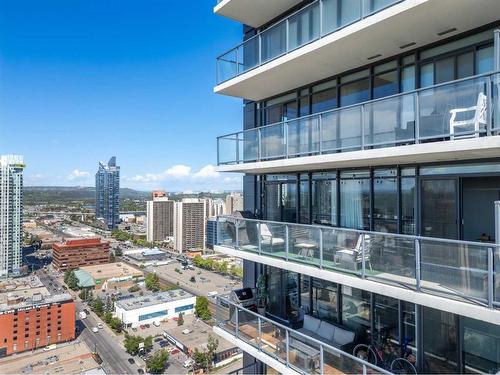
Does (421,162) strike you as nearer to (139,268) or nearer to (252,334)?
(252,334)

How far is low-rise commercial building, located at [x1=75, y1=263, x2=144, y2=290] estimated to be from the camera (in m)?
76.6

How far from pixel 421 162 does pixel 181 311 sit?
191ft

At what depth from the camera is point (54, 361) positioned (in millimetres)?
40188

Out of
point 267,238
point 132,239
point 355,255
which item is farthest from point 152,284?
point 355,255

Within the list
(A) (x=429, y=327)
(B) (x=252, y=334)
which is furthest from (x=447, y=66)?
(B) (x=252, y=334)

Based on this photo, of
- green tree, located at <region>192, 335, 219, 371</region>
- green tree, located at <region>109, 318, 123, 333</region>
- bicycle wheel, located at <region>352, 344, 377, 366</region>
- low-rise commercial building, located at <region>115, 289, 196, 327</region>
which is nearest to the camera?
bicycle wheel, located at <region>352, 344, 377, 366</region>

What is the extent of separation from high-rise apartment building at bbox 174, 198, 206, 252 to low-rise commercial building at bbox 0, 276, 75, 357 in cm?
6421

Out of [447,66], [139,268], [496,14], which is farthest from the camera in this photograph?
[139,268]

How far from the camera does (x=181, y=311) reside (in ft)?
191

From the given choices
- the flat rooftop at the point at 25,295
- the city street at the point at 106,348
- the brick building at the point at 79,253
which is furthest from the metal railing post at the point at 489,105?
the brick building at the point at 79,253

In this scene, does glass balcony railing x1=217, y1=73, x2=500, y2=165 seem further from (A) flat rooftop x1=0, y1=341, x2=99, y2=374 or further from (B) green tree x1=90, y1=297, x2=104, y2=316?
(B) green tree x1=90, y1=297, x2=104, y2=316

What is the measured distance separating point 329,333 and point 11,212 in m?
90.7

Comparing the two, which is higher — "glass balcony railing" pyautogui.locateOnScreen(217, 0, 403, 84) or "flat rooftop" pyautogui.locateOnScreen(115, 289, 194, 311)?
"glass balcony railing" pyautogui.locateOnScreen(217, 0, 403, 84)

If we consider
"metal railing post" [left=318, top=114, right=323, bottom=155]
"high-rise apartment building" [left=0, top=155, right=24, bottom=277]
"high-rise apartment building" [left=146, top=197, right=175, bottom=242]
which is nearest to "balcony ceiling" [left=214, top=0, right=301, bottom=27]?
"metal railing post" [left=318, top=114, right=323, bottom=155]
